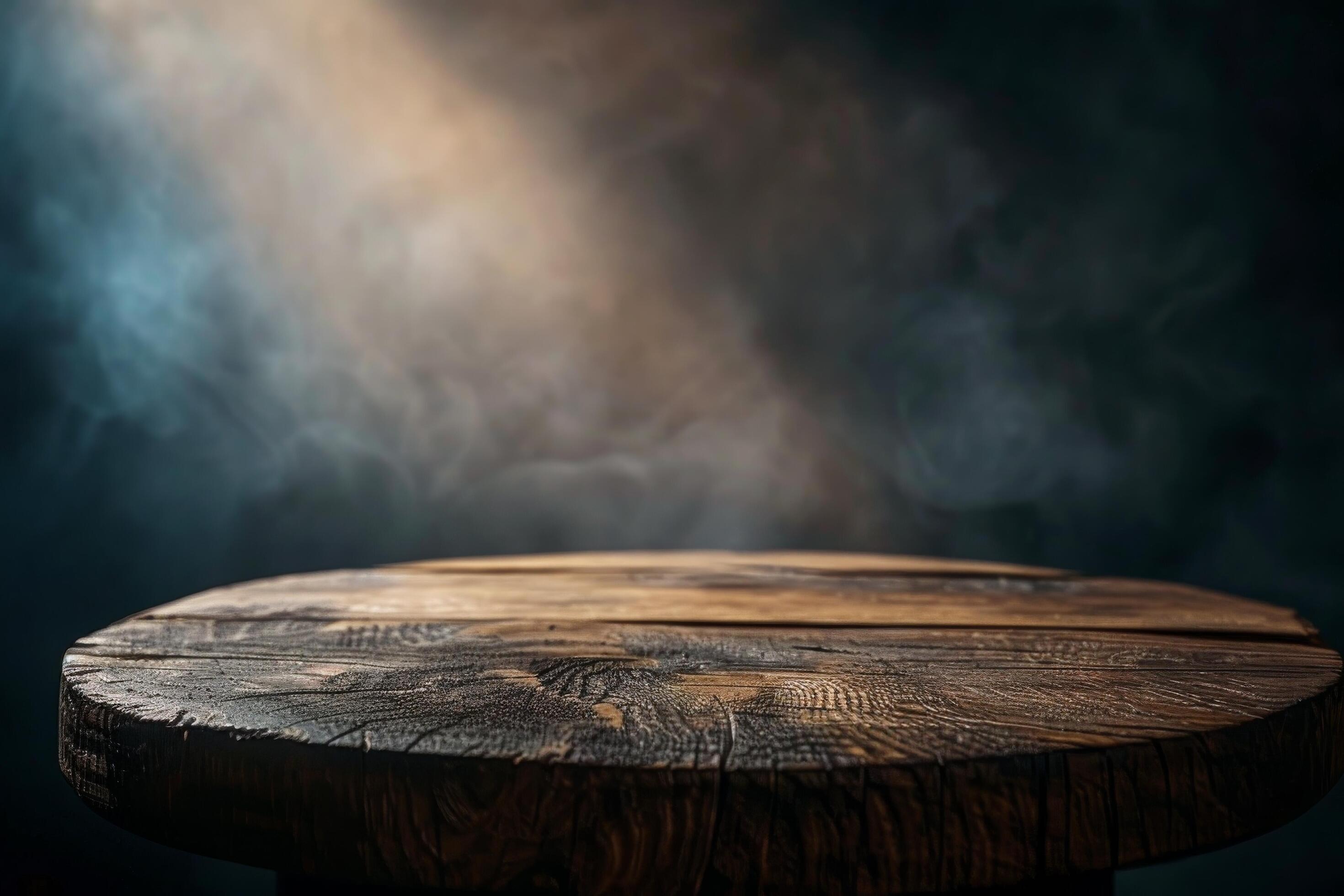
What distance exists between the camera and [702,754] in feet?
1.46

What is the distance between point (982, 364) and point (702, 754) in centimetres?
211

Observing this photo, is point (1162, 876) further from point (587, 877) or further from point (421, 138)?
point (421, 138)

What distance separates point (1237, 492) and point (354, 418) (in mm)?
2104

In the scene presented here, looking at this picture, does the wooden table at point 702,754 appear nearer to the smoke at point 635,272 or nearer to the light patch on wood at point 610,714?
the light patch on wood at point 610,714

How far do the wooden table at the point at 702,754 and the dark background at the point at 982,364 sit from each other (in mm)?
1652

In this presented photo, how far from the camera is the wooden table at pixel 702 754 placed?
0.43 m

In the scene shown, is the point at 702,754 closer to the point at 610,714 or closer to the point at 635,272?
the point at 610,714

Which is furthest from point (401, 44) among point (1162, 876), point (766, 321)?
point (1162, 876)

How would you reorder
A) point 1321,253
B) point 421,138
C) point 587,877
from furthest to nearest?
point 421,138, point 1321,253, point 587,877

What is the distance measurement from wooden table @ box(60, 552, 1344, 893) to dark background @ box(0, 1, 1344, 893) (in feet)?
5.42

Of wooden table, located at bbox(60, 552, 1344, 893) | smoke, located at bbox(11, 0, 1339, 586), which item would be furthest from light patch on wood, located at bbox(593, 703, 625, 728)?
smoke, located at bbox(11, 0, 1339, 586)

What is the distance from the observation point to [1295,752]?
20.8 inches

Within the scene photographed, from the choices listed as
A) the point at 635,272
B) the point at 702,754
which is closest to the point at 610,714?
the point at 702,754

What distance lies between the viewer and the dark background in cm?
215
